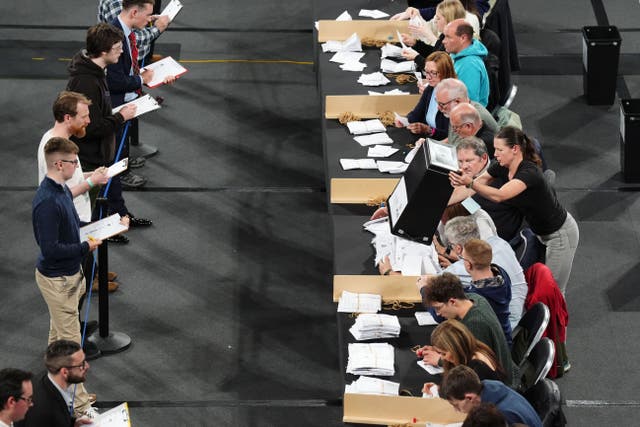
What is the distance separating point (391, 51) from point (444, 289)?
4102mm

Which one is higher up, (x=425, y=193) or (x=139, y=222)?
(x=425, y=193)

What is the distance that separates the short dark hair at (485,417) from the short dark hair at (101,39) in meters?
4.14

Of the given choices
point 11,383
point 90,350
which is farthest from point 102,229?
point 11,383

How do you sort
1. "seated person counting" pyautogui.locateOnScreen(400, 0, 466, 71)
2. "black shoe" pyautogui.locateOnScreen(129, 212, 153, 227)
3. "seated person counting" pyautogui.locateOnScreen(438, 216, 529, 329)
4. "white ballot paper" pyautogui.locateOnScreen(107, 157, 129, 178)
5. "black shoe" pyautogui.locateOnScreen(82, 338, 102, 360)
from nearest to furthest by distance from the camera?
1. "seated person counting" pyautogui.locateOnScreen(438, 216, 529, 329)
2. "white ballot paper" pyautogui.locateOnScreen(107, 157, 129, 178)
3. "black shoe" pyautogui.locateOnScreen(82, 338, 102, 360)
4. "seated person counting" pyautogui.locateOnScreen(400, 0, 466, 71)
5. "black shoe" pyautogui.locateOnScreen(129, 212, 153, 227)

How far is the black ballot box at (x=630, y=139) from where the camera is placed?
9.09 metres

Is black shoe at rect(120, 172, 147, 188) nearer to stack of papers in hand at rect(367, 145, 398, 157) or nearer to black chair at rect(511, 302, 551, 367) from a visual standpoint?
stack of papers in hand at rect(367, 145, 398, 157)

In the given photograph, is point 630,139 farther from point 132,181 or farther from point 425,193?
point 132,181

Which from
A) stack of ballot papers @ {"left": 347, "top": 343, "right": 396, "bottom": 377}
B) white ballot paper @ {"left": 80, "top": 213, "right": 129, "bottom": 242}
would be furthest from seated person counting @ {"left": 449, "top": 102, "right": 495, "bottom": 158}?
white ballot paper @ {"left": 80, "top": 213, "right": 129, "bottom": 242}

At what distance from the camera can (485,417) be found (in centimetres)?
474

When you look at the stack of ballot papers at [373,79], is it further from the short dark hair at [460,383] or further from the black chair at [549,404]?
the short dark hair at [460,383]

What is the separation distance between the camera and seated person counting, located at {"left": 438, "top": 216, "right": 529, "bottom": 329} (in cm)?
630

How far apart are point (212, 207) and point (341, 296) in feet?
9.20

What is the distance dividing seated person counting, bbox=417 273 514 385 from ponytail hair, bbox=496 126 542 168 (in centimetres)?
142

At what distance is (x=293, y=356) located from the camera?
290 inches
